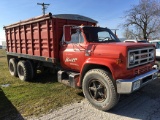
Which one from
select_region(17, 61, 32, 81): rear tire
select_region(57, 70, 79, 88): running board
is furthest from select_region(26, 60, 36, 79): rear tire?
select_region(57, 70, 79, 88): running board

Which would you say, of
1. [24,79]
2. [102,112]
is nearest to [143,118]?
[102,112]

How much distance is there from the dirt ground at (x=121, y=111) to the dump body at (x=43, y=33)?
2.15m

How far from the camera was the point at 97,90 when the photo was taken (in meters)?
4.99

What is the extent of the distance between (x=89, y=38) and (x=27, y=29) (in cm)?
341

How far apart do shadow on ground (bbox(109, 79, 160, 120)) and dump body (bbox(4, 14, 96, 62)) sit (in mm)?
2792

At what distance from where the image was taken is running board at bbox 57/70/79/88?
5.65 m

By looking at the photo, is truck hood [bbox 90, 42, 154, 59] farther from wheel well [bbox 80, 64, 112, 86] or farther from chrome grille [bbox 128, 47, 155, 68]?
wheel well [bbox 80, 64, 112, 86]

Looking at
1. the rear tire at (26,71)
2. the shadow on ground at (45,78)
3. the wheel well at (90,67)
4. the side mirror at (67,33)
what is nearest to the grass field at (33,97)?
the shadow on ground at (45,78)

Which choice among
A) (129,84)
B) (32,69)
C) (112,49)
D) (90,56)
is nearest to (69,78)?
(90,56)

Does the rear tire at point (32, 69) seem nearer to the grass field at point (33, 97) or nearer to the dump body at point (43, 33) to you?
the grass field at point (33, 97)

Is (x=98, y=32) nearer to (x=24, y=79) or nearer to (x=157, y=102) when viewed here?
(x=157, y=102)

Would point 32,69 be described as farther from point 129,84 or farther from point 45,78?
point 129,84

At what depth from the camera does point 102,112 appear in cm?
477

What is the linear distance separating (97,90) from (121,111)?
0.84 metres
